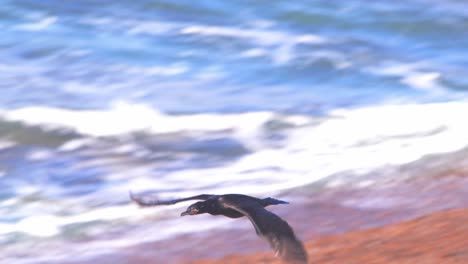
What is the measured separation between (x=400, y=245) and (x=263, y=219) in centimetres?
122

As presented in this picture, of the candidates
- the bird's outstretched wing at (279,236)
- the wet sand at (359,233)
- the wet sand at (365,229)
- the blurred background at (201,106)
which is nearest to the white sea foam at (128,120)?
the blurred background at (201,106)

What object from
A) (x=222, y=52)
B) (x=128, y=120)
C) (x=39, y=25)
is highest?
(x=39, y=25)

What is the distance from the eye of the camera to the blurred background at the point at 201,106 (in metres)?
6.23

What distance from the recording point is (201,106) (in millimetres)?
8641

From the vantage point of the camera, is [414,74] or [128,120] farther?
[414,74]

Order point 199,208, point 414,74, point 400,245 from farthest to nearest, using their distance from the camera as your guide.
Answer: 1. point 414,74
2. point 400,245
3. point 199,208

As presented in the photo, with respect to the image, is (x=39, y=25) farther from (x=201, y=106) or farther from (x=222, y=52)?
(x=201, y=106)

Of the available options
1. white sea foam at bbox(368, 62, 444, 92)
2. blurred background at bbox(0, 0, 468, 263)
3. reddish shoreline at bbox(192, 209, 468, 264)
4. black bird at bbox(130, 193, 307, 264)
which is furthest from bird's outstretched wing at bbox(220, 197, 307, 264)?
white sea foam at bbox(368, 62, 444, 92)

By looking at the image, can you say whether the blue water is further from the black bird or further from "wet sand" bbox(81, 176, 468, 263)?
the black bird

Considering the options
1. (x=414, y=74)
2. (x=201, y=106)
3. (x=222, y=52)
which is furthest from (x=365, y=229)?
(x=222, y=52)

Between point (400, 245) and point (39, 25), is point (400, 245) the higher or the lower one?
the lower one

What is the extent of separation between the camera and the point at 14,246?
5527 millimetres

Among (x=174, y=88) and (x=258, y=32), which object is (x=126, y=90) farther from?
(x=258, y=32)

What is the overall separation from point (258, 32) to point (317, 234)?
20.6 feet
